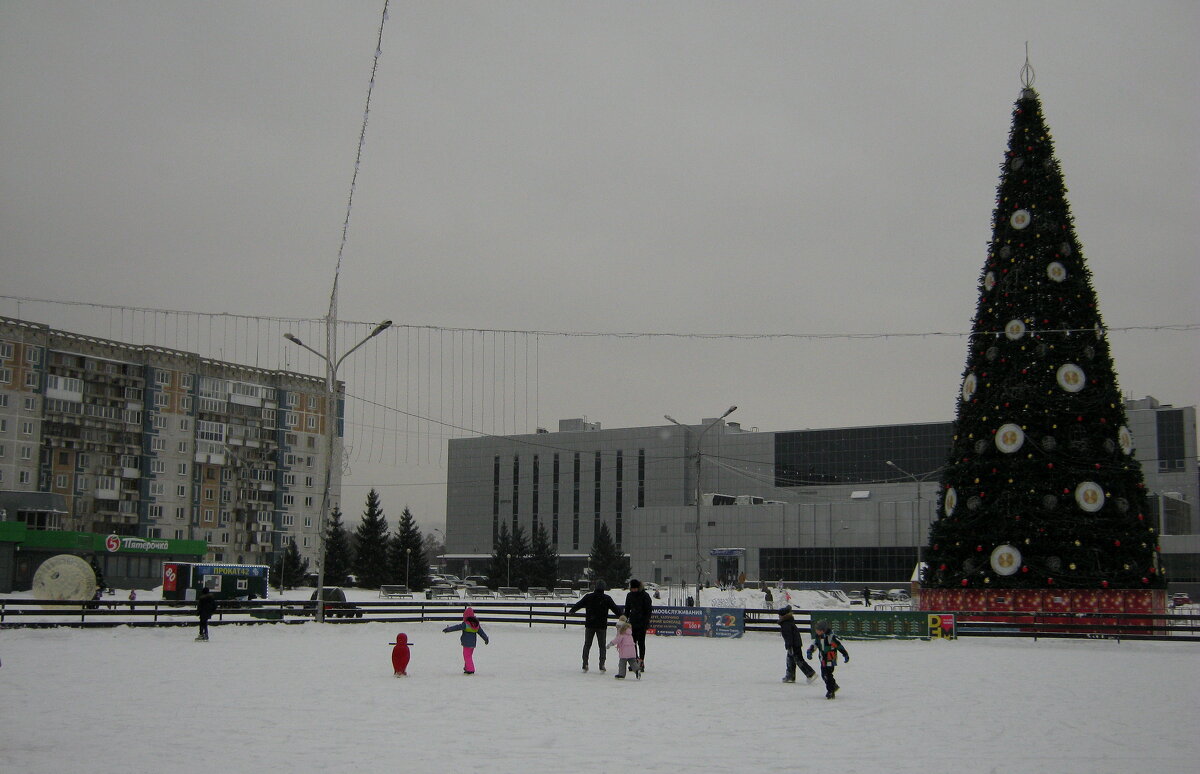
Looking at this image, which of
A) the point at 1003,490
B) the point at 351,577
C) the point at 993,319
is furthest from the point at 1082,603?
the point at 351,577

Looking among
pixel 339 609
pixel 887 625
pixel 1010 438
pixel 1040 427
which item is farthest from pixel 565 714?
pixel 339 609

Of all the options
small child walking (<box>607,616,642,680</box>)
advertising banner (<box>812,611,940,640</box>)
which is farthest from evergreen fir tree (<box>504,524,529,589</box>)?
small child walking (<box>607,616,642,680</box>)

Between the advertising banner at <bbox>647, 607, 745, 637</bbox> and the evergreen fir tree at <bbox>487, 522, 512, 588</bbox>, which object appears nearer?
the advertising banner at <bbox>647, 607, 745, 637</bbox>

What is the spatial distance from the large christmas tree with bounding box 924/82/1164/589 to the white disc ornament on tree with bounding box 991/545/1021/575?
0.10ft

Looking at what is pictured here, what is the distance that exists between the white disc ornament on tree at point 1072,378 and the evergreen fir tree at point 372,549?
6816 cm

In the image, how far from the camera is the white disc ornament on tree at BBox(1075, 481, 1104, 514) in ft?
107

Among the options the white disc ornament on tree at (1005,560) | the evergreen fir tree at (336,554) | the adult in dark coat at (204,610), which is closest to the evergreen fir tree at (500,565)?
the evergreen fir tree at (336,554)

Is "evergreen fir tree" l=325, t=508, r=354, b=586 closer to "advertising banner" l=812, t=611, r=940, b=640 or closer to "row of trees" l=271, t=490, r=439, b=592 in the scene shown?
"row of trees" l=271, t=490, r=439, b=592

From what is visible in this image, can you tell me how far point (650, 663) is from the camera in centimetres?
2519

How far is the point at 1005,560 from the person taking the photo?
1323 inches

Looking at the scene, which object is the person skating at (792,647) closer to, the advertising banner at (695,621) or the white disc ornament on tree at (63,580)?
the advertising banner at (695,621)

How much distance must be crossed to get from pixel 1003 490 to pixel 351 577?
259ft

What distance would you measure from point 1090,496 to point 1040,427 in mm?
2495

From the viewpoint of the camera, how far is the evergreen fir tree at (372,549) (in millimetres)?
→ 91375
